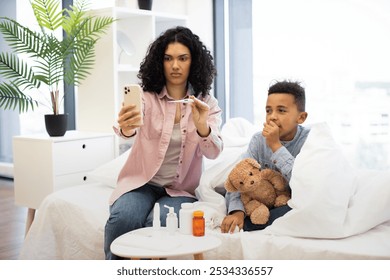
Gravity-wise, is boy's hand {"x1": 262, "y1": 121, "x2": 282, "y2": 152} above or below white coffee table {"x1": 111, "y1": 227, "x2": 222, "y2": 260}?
above

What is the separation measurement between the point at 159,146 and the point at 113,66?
1173mm


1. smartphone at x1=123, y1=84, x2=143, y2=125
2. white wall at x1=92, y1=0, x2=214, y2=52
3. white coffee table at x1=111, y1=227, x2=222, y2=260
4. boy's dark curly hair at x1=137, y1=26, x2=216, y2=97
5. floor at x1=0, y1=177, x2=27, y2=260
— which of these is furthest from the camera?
white wall at x1=92, y1=0, x2=214, y2=52

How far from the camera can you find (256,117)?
146 inches

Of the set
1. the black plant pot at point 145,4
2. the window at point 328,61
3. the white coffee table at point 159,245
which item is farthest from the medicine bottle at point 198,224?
the black plant pot at point 145,4

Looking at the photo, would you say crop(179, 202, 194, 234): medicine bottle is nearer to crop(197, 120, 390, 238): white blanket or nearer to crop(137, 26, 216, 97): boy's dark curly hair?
crop(197, 120, 390, 238): white blanket

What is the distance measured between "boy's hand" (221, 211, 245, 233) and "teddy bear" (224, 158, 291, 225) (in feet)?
0.12

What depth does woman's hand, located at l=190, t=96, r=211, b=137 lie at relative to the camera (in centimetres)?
200

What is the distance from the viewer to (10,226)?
3.38m

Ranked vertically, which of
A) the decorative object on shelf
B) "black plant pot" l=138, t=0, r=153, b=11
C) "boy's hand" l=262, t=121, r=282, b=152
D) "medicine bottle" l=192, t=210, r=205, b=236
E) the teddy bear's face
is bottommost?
"medicine bottle" l=192, t=210, r=205, b=236

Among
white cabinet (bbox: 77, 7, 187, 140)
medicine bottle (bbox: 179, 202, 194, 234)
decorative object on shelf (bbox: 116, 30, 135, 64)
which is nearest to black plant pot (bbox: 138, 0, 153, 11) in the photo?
white cabinet (bbox: 77, 7, 187, 140)

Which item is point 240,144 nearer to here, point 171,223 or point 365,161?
point 365,161

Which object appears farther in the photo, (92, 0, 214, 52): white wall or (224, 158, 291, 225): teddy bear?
(92, 0, 214, 52): white wall

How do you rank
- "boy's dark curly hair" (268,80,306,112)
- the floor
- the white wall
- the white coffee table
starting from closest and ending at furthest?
the white coffee table, "boy's dark curly hair" (268,80,306,112), the floor, the white wall

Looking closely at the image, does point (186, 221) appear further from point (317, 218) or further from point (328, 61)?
point (328, 61)
